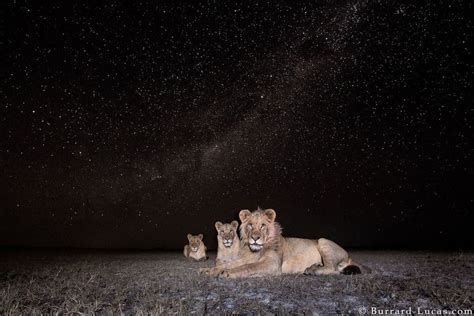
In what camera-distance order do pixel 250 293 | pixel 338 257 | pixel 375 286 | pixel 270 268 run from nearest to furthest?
pixel 250 293 → pixel 375 286 → pixel 270 268 → pixel 338 257

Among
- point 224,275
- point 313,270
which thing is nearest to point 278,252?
point 313,270

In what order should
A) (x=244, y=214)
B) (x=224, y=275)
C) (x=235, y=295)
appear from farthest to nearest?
(x=244, y=214)
(x=224, y=275)
(x=235, y=295)

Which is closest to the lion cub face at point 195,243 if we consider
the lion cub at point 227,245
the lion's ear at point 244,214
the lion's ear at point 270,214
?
the lion cub at point 227,245

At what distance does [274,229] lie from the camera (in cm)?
926

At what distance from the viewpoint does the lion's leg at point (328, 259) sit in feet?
29.0

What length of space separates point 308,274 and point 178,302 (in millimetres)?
4153

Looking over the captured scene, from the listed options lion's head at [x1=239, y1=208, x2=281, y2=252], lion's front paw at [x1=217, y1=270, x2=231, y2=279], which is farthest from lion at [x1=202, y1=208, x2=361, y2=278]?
lion's front paw at [x1=217, y1=270, x2=231, y2=279]

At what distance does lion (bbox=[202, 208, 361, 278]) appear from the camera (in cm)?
871

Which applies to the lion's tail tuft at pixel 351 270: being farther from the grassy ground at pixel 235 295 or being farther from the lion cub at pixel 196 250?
the lion cub at pixel 196 250

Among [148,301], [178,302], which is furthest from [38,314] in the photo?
[178,302]

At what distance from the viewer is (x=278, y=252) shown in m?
8.90

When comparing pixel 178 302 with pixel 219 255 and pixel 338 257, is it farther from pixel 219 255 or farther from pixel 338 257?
pixel 219 255

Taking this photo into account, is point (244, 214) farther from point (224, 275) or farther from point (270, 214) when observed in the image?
point (224, 275)

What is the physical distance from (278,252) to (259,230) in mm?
630
